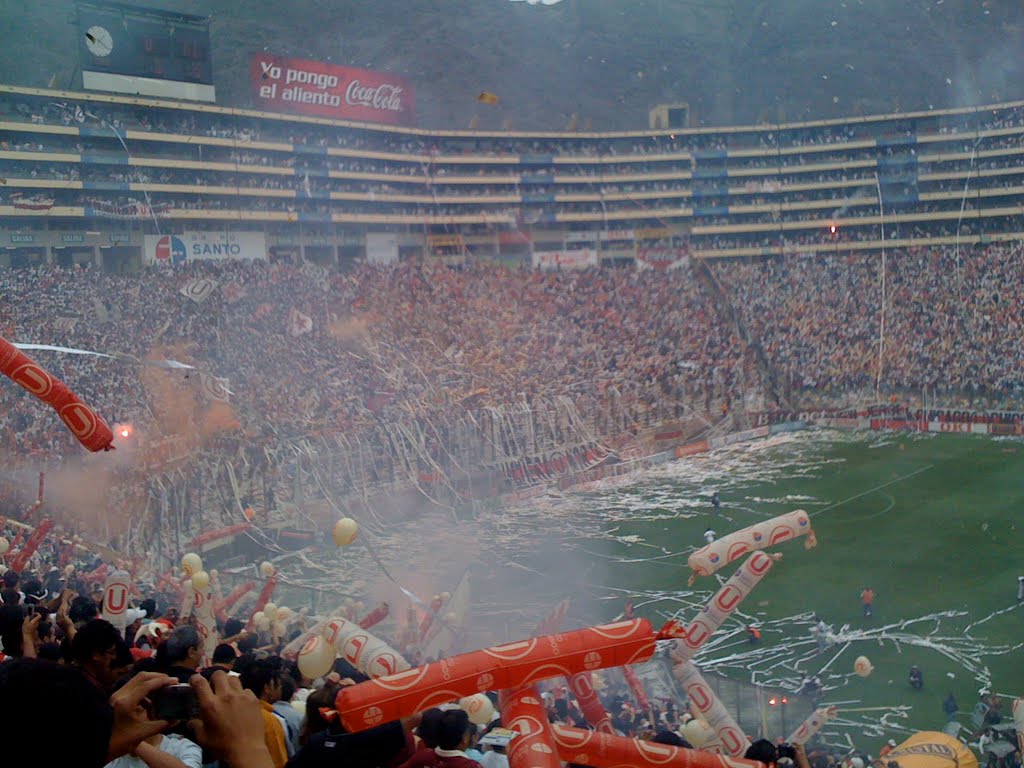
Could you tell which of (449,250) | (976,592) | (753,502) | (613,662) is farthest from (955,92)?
(613,662)

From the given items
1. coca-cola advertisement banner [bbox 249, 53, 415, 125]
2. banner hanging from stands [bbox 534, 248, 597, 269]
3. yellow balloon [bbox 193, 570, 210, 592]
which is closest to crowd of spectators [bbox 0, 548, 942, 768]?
yellow balloon [bbox 193, 570, 210, 592]

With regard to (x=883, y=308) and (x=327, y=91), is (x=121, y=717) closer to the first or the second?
(x=883, y=308)

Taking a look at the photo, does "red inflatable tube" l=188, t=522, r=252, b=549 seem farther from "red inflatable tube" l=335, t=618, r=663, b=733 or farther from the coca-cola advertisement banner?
the coca-cola advertisement banner

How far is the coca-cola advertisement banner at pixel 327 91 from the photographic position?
1533 inches

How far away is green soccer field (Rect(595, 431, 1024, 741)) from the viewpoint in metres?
15.8

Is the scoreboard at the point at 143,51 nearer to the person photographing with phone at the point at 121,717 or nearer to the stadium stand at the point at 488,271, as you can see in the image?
the stadium stand at the point at 488,271

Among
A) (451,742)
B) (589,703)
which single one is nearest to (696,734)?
(589,703)

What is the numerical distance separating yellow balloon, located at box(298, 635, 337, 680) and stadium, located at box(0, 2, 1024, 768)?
0.02 metres

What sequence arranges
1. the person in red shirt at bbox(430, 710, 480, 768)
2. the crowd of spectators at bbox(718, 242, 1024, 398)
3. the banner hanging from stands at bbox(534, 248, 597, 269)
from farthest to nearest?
the banner hanging from stands at bbox(534, 248, 597, 269)
the crowd of spectators at bbox(718, 242, 1024, 398)
the person in red shirt at bbox(430, 710, 480, 768)

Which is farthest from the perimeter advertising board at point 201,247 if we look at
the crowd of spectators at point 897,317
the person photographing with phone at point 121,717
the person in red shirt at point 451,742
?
the person photographing with phone at point 121,717

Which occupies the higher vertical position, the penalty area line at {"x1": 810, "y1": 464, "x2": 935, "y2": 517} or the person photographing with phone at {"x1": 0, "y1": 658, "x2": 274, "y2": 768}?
the person photographing with phone at {"x1": 0, "y1": 658, "x2": 274, "y2": 768}

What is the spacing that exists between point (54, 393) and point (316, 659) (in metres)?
4.38

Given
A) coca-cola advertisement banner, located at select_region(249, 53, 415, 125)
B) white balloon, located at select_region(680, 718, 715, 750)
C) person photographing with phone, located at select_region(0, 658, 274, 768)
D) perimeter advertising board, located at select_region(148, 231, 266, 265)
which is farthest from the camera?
coca-cola advertisement banner, located at select_region(249, 53, 415, 125)

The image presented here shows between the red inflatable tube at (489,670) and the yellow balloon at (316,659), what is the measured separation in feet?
6.59
